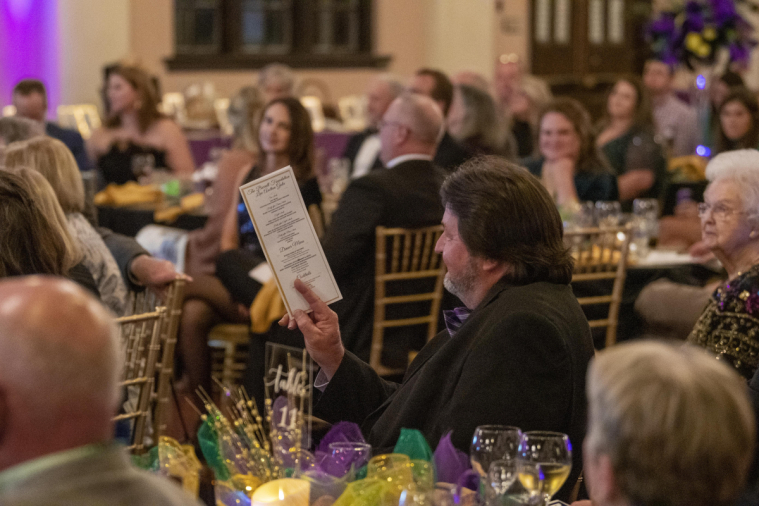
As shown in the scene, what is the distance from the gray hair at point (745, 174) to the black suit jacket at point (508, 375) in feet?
2.41

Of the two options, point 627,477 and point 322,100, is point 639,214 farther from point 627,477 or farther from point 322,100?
point 322,100

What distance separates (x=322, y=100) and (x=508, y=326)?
884 centimetres

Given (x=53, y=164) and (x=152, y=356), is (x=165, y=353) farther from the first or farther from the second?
(x=53, y=164)

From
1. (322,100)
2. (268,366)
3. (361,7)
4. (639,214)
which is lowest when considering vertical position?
(268,366)

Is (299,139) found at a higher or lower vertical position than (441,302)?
higher

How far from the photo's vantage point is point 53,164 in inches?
111

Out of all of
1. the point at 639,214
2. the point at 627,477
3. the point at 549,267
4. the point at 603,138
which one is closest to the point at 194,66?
the point at 603,138

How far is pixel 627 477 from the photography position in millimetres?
1034

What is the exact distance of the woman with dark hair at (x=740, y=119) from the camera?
236 inches

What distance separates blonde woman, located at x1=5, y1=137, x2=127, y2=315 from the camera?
2812 mm

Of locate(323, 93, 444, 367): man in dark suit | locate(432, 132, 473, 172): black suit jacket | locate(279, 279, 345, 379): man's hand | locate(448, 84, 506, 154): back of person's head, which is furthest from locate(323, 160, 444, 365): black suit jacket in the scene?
locate(448, 84, 506, 154): back of person's head

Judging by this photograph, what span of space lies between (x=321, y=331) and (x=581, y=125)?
10.9ft

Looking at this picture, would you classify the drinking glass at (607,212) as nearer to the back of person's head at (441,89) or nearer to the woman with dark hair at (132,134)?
the back of person's head at (441,89)

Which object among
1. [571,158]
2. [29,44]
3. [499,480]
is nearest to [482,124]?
[571,158]
